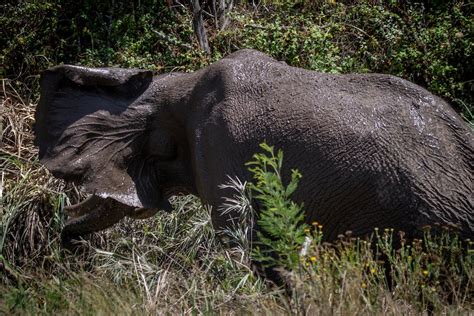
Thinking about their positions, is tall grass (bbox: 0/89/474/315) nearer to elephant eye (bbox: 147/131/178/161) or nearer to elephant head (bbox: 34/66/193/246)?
elephant head (bbox: 34/66/193/246)

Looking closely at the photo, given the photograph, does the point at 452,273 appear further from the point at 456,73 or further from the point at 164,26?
the point at 164,26

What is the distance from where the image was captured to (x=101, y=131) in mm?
7504

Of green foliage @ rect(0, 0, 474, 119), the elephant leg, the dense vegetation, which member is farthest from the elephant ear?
green foliage @ rect(0, 0, 474, 119)

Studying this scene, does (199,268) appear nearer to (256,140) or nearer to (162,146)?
(256,140)

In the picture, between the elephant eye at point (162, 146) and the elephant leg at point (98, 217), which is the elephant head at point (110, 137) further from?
the elephant leg at point (98, 217)

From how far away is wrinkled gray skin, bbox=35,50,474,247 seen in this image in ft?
19.9

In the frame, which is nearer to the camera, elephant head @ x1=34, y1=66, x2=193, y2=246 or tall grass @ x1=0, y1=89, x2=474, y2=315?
tall grass @ x1=0, y1=89, x2=474, y2=315

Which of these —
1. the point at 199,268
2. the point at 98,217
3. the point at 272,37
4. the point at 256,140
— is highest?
the point at 256,140

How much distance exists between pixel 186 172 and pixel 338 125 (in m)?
1.42

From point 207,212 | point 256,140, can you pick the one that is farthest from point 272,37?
point 256,140

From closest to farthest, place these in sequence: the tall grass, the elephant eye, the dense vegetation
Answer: the tall grass → the dense vegetation → the elephant eye

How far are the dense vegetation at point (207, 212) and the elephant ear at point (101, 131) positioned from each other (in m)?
0.46

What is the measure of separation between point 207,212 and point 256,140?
1.36 meters

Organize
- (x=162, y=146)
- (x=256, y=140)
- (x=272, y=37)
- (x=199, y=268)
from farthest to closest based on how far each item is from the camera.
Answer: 1. (x=272, y=37)
2. (x=162, y=146)
3. (x=199, y=268)
4. (x=256, y=140)
